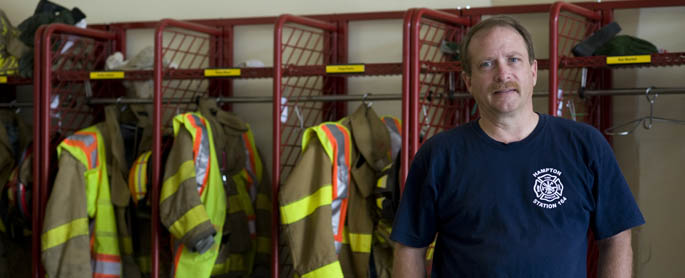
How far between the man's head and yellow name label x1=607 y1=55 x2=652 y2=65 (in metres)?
1.69

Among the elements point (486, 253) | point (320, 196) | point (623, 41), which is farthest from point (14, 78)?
point (486, 253)

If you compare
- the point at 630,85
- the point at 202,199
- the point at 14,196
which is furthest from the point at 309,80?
the point at 14,196

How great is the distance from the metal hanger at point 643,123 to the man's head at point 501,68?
6.31 feet

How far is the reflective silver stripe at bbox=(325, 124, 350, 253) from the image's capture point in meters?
3.95

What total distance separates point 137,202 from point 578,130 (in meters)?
3.04

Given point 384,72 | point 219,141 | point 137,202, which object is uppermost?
point 384,72

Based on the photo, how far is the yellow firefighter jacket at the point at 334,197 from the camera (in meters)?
3.83

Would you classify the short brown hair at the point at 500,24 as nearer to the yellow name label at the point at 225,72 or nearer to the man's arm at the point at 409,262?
the man's arm at the point at 409,262

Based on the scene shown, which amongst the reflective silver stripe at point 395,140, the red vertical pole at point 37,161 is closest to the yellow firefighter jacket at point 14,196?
the red vertical pole at point 37,161

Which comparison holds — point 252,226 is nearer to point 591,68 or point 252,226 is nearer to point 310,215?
point 310,215

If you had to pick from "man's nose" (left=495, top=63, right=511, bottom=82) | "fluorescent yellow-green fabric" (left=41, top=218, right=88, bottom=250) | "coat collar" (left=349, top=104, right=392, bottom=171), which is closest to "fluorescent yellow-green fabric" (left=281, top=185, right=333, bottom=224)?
"coat collar" (left=349, top=104, right=392, bottom=171)

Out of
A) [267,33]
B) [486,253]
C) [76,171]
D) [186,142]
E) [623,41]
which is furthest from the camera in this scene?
[267,33]

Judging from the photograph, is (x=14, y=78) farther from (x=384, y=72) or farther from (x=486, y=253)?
(x=486, y=253)

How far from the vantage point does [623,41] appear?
3.73 m
